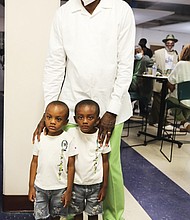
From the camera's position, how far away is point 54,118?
1.58 meters

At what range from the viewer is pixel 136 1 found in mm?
7133

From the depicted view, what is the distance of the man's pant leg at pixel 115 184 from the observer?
1.77 m

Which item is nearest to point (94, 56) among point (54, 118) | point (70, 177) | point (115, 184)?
point (54, 118)

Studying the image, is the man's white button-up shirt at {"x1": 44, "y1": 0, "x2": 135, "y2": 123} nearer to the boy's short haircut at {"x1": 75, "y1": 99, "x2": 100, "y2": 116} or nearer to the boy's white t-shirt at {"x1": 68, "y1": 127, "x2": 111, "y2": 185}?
the boy's short haircut at {"x1": 75, "y1": 99, "x2": 100, "y2": 116}

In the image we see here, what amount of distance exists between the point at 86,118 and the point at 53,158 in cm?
27

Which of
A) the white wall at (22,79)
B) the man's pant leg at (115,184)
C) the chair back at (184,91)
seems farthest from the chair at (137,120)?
the man's pant leg at (115,184)

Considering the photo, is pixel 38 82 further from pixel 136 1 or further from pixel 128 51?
pixel 136 1

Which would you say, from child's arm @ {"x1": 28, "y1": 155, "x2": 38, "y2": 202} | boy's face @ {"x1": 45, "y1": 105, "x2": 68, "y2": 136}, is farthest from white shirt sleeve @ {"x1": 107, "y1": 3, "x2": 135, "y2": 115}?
child's arm @ {"x1": 28, "y1": 155, "x2": 38, "y2": 202}

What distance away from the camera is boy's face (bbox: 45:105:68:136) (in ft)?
5.17

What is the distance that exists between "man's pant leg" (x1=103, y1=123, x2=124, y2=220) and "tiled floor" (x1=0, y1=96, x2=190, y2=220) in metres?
0.33

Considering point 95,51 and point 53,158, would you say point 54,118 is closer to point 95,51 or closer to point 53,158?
point 53,158

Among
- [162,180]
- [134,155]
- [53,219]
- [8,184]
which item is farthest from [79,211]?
[134,155]

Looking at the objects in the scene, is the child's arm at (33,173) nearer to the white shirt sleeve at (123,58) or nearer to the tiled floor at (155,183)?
the white shirt sleeve at (123,58)

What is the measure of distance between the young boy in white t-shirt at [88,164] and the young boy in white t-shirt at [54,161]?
5 cm
